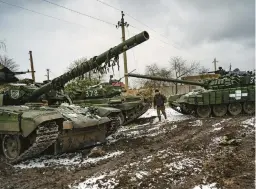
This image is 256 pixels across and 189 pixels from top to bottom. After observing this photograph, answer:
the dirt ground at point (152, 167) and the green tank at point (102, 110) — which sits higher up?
the green tank at point (102, 110)

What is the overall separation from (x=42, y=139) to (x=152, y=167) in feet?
7.97

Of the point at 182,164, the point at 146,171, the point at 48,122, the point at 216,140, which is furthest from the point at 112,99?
the point at 146,171

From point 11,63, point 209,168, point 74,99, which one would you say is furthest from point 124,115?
point 11,63

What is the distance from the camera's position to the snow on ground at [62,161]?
6.98 metres

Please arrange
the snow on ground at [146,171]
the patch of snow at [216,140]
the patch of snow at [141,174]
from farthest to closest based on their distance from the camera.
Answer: the patch of snow at [216,140] → the patch of snow at [141,174] → the snow on ground at [146,171]

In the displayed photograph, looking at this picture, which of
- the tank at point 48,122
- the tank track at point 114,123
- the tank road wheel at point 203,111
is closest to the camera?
the tank at point 48,122

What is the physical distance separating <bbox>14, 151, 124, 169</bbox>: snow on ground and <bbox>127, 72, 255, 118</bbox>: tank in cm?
797

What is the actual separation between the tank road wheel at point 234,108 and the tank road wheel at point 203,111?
0.94 meters

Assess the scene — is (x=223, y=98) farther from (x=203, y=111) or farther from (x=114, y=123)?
(x=114, y=123)

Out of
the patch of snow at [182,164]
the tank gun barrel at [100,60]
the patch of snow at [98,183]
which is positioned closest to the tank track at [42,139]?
the tank gun barrel at [100,60]

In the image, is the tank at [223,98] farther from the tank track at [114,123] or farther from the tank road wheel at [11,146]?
the tank road wheel at [11,146]

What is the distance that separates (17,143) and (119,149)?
7.67ft

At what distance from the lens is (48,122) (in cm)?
727

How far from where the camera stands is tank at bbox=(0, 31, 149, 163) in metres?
7.10
